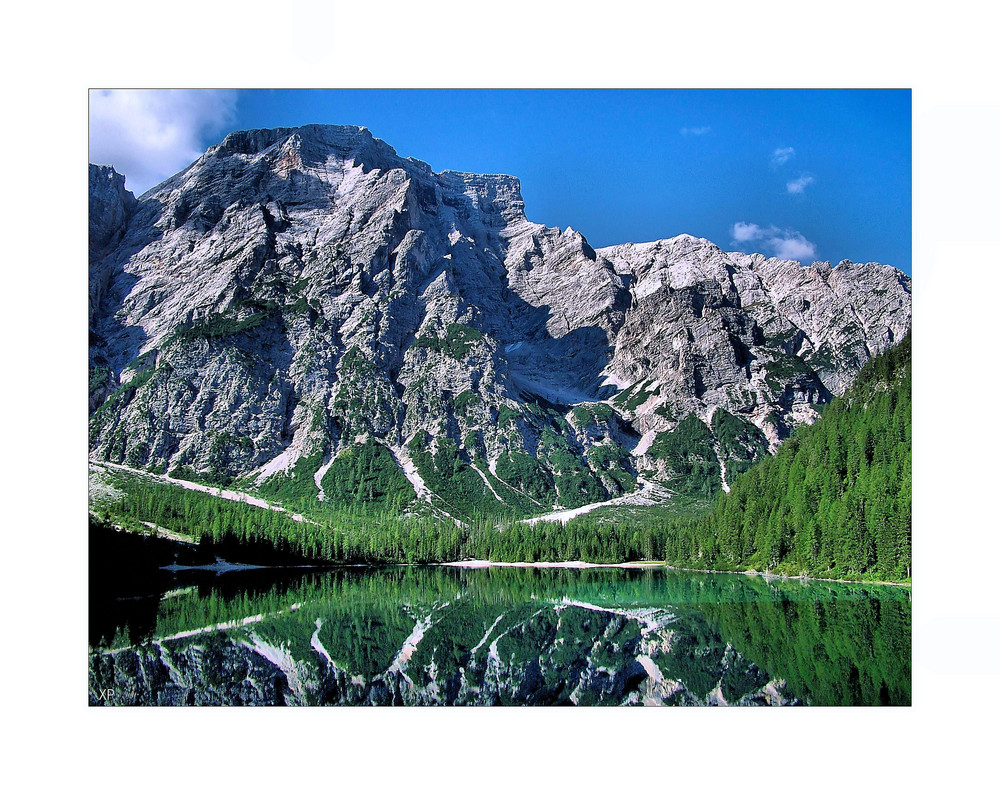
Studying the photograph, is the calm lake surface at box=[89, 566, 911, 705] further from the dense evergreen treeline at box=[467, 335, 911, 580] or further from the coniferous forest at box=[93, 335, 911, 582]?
the coniferous forest at box=[93, 335, 911, 582]

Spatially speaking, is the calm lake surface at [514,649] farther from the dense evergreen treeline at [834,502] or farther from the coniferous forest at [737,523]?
the coniferous forest at [737,523]

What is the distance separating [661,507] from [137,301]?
13230cm

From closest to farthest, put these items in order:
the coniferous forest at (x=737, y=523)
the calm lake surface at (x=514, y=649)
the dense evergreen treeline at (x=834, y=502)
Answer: the calm lake surface at (x=514, y=649) < the dense evergreen treeline at (x=834, y=502) < the coniferous forest at (x=737, y=523)

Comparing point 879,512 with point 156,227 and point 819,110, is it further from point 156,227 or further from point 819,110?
point 156,227

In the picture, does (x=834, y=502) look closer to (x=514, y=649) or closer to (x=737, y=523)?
(x=737, y=523)

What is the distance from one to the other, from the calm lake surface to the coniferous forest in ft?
23.6

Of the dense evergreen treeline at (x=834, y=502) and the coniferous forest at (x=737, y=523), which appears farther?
the coniferous forest at (x=737, y=523)

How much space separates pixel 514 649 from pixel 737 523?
56.1m

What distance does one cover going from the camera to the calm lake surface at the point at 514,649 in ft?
91.9

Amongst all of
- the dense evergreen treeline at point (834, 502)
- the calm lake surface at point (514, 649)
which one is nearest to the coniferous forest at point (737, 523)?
the dense evergreen treeline at point (834, 502)

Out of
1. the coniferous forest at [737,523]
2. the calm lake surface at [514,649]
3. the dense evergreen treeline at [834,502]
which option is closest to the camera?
the calm lake surface at [514,649]

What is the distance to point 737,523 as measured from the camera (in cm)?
8569

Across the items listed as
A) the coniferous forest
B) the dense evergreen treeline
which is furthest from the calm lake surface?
the coniferous forest

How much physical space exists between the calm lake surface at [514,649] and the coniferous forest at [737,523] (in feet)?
23.6
